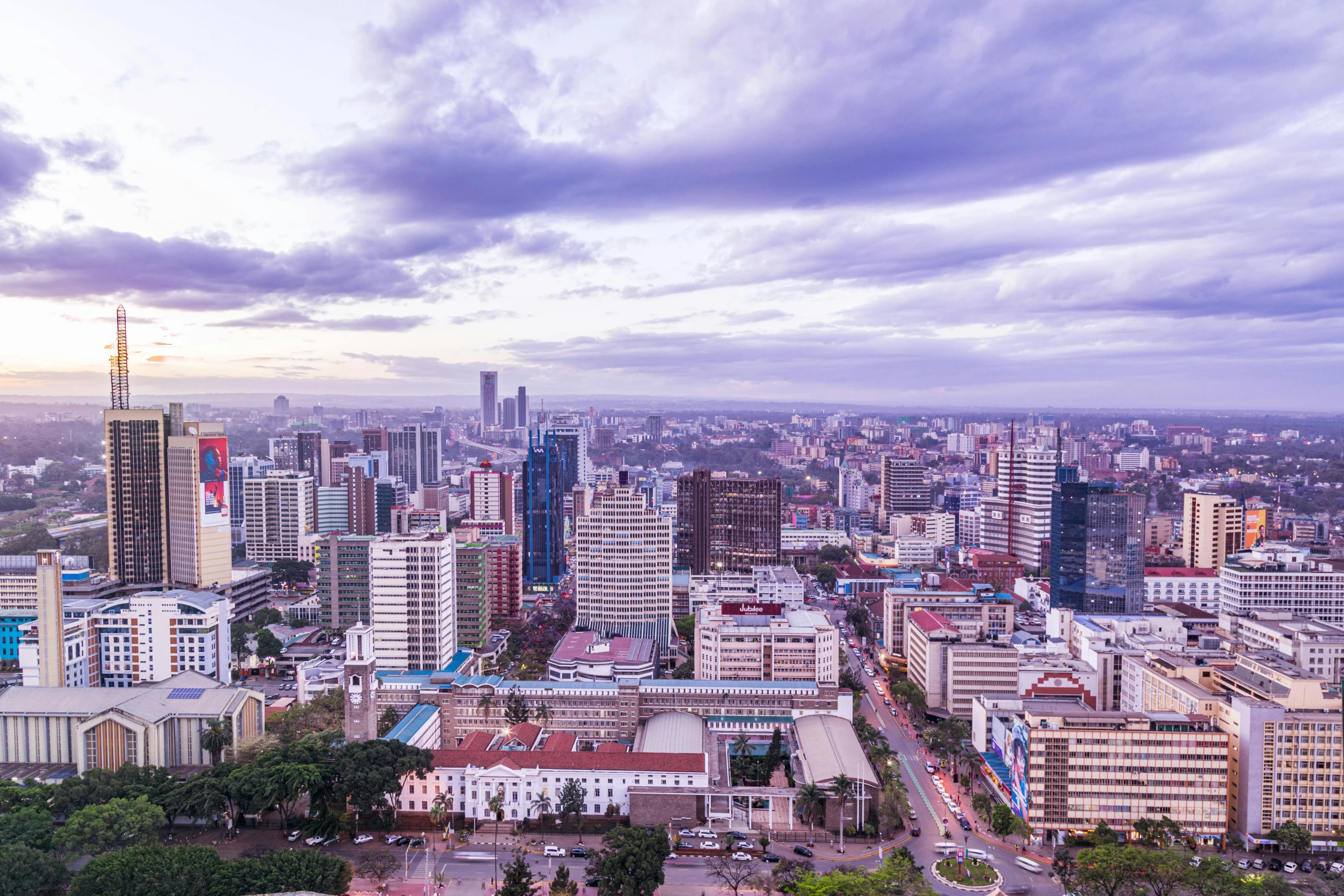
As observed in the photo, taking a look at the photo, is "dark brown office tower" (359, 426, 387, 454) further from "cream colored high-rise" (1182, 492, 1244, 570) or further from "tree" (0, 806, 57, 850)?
"tree" (0, 806, 57, 850)

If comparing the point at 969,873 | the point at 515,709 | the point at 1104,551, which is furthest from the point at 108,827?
the point at 1104,551

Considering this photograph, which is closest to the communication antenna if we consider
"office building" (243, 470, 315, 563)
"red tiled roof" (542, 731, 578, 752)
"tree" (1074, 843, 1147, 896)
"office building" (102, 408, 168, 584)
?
"office building" (102, 408, 168, 584)

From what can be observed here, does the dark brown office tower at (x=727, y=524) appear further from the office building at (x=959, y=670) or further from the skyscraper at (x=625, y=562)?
the office building at (x=959, y=670)

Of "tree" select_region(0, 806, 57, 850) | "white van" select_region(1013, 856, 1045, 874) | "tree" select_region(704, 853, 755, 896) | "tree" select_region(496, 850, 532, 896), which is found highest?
"tree" select_region(0, 806, 57, 850)

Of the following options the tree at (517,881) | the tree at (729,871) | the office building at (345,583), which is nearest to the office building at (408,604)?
the office building at (345,583)

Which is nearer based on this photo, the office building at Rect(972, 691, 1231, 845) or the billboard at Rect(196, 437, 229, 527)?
the office building at Rect(972, 691, 1231, 845)

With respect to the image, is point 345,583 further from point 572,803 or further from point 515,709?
point 572,803

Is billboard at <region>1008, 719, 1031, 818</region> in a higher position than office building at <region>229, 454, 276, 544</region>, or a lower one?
lower

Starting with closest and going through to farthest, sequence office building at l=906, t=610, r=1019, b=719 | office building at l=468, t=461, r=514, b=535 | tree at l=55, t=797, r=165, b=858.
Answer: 1. tree at l=55, t=797, r=165, b=858
2. office building at l=906, t=610, r=1019, b=719
3. office building at l=468, t=461, r=514, b=535
